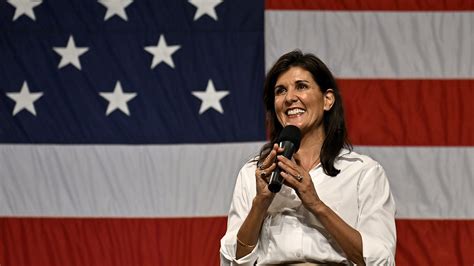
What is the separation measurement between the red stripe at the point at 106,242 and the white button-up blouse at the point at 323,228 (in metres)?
0.89

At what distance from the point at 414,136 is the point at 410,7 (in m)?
0.46

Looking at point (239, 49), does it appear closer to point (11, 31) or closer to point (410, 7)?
point (410, 7)

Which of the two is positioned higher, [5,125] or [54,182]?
[5,125]

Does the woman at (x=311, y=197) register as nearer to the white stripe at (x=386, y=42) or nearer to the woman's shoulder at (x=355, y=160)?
the woman's shoulder at (x=355, y=160)

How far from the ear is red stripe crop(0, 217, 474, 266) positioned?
0.94m

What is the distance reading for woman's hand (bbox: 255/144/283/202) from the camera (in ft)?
5.75

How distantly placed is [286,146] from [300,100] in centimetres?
24

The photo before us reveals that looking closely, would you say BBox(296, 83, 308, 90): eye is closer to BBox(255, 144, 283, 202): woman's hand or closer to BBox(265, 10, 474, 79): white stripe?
BBox(255, 144, 283, 202): woman's hand

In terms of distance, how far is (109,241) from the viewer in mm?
2902

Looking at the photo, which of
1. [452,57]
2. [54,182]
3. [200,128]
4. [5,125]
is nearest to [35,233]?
[54,182]

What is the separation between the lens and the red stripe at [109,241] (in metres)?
2.88

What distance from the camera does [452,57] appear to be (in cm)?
287

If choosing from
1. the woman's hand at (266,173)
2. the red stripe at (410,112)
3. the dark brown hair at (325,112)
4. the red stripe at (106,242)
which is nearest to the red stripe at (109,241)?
the red stripe at (106,242)

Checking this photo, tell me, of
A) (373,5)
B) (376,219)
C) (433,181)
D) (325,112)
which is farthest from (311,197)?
(373,5)
